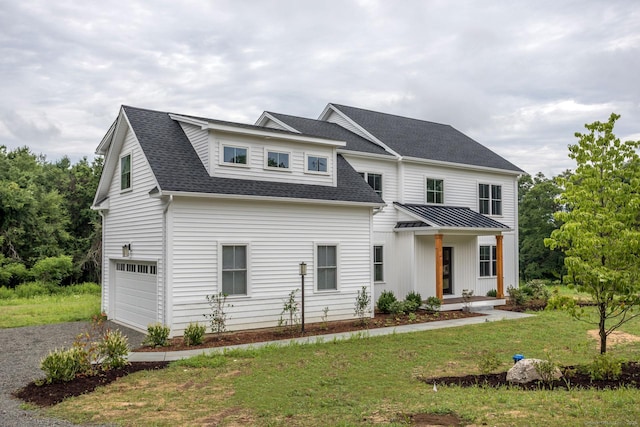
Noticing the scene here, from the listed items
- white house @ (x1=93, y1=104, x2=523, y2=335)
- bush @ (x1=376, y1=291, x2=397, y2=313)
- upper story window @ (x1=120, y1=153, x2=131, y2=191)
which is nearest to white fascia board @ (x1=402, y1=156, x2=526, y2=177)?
white house @ (x1=93, y1=104, x2=523, y2=335)

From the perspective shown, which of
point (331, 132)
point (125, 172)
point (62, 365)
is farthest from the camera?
point (331, 132)

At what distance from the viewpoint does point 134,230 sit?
15586 mm

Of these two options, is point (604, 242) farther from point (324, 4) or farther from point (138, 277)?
point (138, 277)

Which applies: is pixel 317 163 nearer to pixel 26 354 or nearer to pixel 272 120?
pixel 272 120

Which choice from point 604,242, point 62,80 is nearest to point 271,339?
point 604,242

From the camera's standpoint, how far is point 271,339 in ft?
44.0

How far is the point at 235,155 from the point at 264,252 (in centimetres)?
298

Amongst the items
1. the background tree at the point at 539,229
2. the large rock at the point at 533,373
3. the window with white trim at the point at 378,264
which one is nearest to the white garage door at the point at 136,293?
the window with white trim at the point at 378,264

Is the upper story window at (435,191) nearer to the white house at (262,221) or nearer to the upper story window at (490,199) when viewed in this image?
the white house at (262,221)

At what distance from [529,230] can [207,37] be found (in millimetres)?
29403

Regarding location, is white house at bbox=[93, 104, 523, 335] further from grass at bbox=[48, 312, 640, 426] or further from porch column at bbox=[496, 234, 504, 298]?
grass at bbox=[48, 312, 640, 426]

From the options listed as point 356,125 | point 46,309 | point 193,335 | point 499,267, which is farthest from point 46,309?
point 499,267

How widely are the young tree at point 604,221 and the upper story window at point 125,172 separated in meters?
12.3

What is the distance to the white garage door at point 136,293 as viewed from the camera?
14.8 metres
